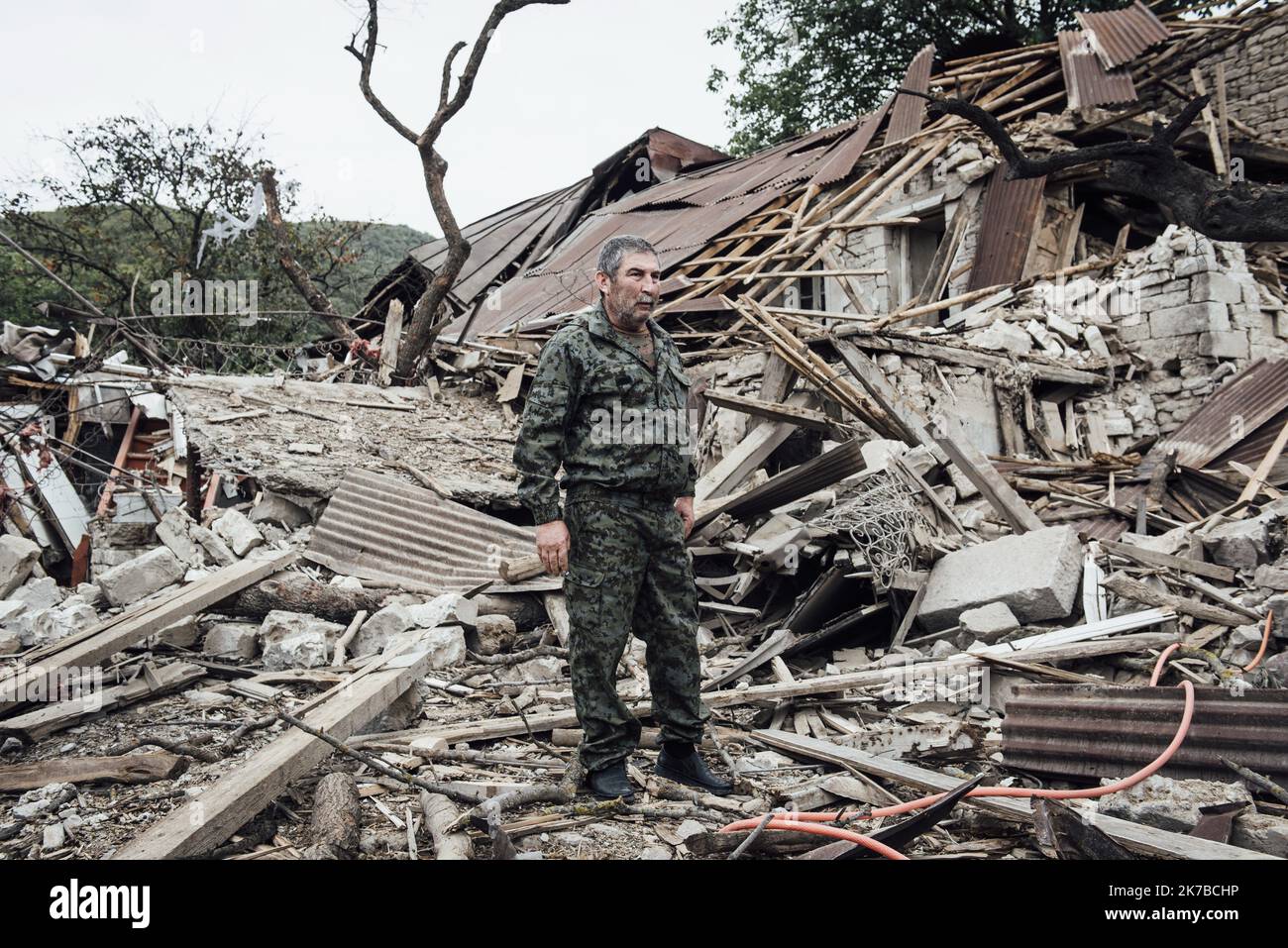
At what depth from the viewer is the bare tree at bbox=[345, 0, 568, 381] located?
473 inches

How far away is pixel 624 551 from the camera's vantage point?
10.7 ft

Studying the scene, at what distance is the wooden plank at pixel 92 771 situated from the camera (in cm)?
333

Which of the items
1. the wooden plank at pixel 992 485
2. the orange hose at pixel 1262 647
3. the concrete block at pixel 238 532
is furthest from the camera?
the concrete block at pixel 238 532

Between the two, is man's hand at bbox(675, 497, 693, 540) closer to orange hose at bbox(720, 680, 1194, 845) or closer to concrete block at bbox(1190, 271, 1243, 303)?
orange hose at bbox(720, 680, 1194, 845)

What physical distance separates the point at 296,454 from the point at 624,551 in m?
4.81

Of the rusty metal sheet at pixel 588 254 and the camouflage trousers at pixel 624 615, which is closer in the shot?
the camouflage trousers at pixel 624 615

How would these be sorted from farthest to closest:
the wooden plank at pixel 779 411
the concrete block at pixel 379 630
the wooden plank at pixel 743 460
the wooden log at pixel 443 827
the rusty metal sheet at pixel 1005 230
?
the rusty metal sheet at pixel 1005 230 < the wooden plank at pixel 779 411 < the wooden plank at pixel 743 460 < the concrete block at pixel 379 630 < the wooden log at pixel 443 827

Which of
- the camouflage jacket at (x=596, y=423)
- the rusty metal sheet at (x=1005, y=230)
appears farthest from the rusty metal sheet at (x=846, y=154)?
the camouflage jacket at (x=596, y=423)

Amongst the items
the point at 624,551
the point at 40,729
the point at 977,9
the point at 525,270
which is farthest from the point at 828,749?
the point at 977,9

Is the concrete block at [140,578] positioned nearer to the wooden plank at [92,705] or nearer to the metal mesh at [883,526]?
the wooden plank at [92,705]

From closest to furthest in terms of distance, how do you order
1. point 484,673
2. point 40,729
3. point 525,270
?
point 40,729
point 484,673
point 525,270

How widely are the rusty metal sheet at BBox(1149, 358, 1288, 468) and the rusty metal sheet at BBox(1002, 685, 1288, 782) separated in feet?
14.0

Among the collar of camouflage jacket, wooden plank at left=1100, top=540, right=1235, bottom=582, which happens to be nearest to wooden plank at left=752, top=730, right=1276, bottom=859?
the collar of camouflage jacket
